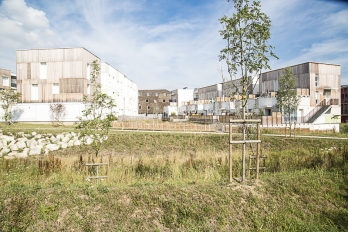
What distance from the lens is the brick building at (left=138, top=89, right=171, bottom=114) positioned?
267ft

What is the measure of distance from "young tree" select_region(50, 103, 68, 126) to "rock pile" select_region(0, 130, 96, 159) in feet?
41.5

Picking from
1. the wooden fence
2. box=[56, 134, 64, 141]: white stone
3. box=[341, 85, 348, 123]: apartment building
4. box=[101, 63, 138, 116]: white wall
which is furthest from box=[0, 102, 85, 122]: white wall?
box=[341, 85, 348, 123]: apartment building

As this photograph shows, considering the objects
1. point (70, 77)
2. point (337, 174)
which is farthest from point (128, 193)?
point (70, 77)

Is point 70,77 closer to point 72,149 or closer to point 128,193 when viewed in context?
point 72,149

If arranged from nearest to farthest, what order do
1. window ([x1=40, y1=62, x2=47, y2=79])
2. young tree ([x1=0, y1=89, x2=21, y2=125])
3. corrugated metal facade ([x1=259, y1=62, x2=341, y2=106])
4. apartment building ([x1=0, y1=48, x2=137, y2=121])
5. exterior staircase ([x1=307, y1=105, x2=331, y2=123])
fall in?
→ young tree ([x1=0, y1=89, x2=21, y2=125]) → apartment building ([x1=0, y1=48, x2=137, y2=121]) → window ([x1=40, y1=62, x2=47, y2=79]) → exterior staircase ([x1=307, y1=105, x2=331, y2=123]) → corrugated metal facade ([x1=259, y1=62, x2=341, y2=106])

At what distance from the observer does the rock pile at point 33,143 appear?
17.7m

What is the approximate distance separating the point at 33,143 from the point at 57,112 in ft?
50.8

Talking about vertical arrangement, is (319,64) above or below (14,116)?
above

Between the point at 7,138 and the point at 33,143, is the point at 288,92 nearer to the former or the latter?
the point at 33,143

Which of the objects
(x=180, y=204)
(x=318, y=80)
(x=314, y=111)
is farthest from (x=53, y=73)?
(x=318, y=80)

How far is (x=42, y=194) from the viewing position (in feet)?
21.4

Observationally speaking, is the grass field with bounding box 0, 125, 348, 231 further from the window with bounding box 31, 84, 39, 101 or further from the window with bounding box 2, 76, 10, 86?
the window with bounding box 2, 76, 10, 86

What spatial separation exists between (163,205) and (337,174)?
258 inches

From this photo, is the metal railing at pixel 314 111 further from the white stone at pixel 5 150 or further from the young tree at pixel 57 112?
the white stone at pixel 5 150
